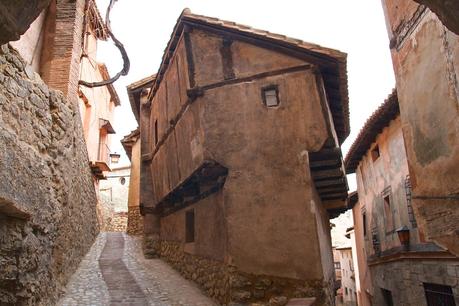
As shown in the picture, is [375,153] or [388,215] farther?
[375,153]

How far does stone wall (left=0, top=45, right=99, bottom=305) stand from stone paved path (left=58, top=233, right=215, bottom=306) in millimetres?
866

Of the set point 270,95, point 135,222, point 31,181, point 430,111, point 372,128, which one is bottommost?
point 31,181

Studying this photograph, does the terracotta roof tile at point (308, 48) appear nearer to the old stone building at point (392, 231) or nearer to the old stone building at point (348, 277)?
the old stone building at point (392, 231)

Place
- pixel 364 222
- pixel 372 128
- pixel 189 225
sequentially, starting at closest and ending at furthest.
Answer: pixel 189 225 < pixel 372 128 < pixel 364 222

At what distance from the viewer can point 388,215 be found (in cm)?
1342

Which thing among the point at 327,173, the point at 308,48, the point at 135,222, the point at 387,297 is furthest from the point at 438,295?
the point at 135,222

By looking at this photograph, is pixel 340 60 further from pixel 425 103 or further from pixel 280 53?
pixel 425 103

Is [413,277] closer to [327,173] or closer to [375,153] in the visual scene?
[327,173]

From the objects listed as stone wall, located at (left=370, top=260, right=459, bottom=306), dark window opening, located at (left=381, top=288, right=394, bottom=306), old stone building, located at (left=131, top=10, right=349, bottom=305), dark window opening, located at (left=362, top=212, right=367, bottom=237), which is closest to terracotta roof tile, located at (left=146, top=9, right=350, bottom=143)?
old stone building, located at (left=131, top=10, right=349, bottom=305)

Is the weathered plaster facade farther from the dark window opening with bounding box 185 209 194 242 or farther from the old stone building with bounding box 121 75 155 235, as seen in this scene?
the dark window opening with bounding box 185 209 194 242

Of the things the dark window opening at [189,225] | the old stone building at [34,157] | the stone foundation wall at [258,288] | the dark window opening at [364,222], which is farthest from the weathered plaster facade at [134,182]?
the stone foundation wall at [258,288]

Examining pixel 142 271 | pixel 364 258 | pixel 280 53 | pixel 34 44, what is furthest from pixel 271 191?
pixel 364 258

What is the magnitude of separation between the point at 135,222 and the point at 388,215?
11606mm

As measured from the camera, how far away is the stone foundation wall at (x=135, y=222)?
1833 cm
